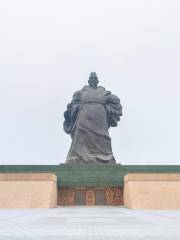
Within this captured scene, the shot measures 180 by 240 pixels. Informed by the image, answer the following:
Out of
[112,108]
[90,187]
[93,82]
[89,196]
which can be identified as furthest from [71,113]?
[89,196]

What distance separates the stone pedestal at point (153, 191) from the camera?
17.8 metres

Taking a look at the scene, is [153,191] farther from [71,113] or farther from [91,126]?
[71,113]

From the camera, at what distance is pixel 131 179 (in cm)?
A: 1931

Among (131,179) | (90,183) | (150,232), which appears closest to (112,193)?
(90,183)

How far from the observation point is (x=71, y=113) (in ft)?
89.5

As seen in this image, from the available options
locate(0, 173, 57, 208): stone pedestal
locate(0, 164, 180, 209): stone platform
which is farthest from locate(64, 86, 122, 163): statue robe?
locate(0, 173, 57, 208): stone pedestal

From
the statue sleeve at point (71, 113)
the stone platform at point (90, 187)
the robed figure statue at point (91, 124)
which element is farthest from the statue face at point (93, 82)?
the stone platform at point (90, 187)

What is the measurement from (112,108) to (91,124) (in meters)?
1.89

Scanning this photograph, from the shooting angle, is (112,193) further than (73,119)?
No

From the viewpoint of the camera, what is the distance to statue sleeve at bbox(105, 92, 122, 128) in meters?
27.2

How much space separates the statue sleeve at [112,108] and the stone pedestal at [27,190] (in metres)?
8.63

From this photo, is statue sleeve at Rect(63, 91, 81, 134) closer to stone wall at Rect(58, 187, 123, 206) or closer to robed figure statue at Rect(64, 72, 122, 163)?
robed figure statue at Rect(64, 72, 122, 163)

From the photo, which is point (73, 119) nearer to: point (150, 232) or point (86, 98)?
point (86, 98)

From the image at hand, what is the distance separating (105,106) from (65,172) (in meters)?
6.35
